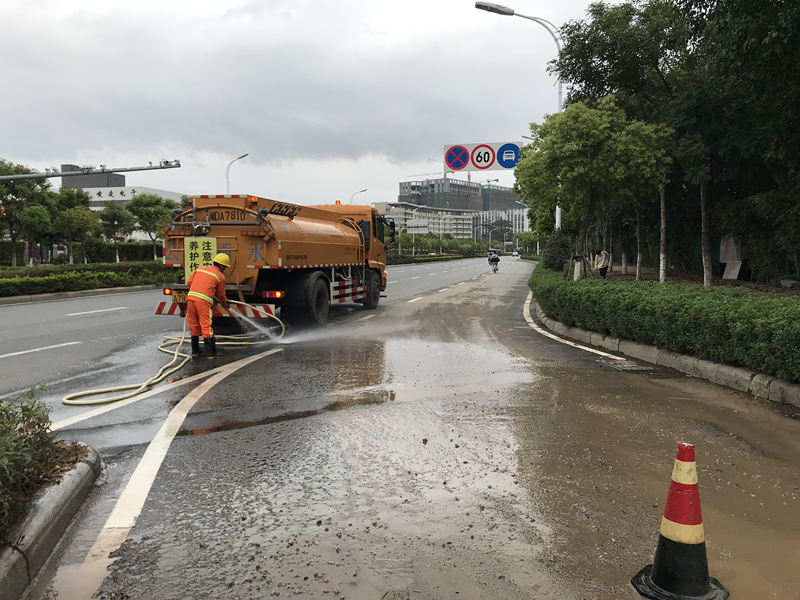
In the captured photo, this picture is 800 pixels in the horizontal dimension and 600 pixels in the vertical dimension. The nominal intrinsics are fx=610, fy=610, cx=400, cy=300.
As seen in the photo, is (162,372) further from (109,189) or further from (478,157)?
(109,189)

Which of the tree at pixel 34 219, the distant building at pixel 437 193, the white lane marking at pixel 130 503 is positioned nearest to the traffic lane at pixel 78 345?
the white lane marking at pixel 130 503

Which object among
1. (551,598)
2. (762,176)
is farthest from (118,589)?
(762,176)

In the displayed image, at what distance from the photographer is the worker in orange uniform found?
28.9ft

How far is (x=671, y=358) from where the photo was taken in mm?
8047

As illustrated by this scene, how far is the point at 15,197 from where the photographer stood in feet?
131

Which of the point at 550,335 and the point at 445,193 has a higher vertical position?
the point at 445,193

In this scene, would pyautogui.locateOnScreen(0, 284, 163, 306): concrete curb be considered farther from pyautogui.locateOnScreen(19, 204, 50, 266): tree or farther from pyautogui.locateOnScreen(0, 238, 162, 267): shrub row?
pyautogui.locateOnScreen(0, 238, 162, 267): shrub row

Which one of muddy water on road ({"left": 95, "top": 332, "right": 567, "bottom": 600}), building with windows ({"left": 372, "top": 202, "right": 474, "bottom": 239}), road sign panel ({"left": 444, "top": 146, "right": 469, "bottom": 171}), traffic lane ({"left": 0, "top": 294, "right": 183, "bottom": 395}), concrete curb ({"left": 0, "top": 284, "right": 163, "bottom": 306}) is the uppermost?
building with windows ({"left": 372, "top": 202, "right": 474, "bottom": 239})

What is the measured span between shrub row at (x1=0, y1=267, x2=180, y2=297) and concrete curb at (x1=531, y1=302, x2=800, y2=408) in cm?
1267

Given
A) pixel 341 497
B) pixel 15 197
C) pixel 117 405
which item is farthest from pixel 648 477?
pixel 15 197

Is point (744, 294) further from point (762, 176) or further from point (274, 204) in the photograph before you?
point (762, 176)

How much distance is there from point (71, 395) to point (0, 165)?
1528 inches

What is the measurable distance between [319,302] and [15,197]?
36.3 metres

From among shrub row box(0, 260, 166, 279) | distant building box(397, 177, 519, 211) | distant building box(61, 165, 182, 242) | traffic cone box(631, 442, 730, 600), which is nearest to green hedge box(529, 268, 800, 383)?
traffic cone box(631, 442, 730, 600)
